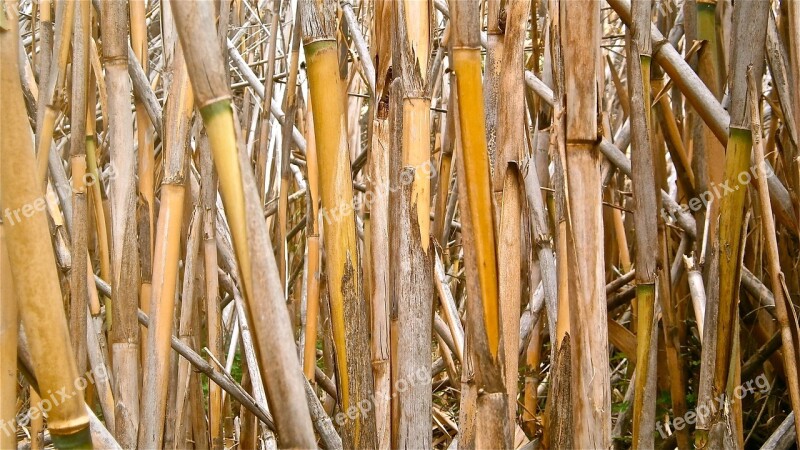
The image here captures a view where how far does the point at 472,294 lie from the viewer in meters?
0.56

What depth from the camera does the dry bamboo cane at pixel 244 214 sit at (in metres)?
0.38

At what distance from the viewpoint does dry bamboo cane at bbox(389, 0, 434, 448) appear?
602 millimetres

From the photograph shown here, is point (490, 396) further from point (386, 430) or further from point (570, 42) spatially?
point (570, 42)

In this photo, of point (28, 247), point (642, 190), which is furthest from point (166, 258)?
point (642, 190)

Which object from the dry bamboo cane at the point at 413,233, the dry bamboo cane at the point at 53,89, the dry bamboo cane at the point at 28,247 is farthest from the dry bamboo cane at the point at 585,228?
the dry bamboo cane at the point at 53,89

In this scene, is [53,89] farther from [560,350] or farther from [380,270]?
[560,350]

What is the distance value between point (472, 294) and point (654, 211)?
27cm

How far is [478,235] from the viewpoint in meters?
0.55

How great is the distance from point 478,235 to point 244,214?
0.22 meters

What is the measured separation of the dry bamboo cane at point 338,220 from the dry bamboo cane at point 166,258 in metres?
0.19

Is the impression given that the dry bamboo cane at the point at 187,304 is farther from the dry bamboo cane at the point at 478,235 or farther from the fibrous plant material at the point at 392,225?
the dry bamboo cane at the point at 478,235

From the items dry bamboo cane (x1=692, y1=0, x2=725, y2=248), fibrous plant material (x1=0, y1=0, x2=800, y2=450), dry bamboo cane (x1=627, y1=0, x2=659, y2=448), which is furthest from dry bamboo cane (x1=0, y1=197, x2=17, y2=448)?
dry bamboo cane (x1=692, y1=0, x2=725, y2=248)

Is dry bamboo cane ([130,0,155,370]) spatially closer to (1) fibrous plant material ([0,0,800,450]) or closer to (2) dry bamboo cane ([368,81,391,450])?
(1) fibrous plant material ([0,0,800,450])

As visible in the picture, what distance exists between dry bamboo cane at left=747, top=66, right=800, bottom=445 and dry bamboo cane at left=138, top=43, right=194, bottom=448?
57cm
